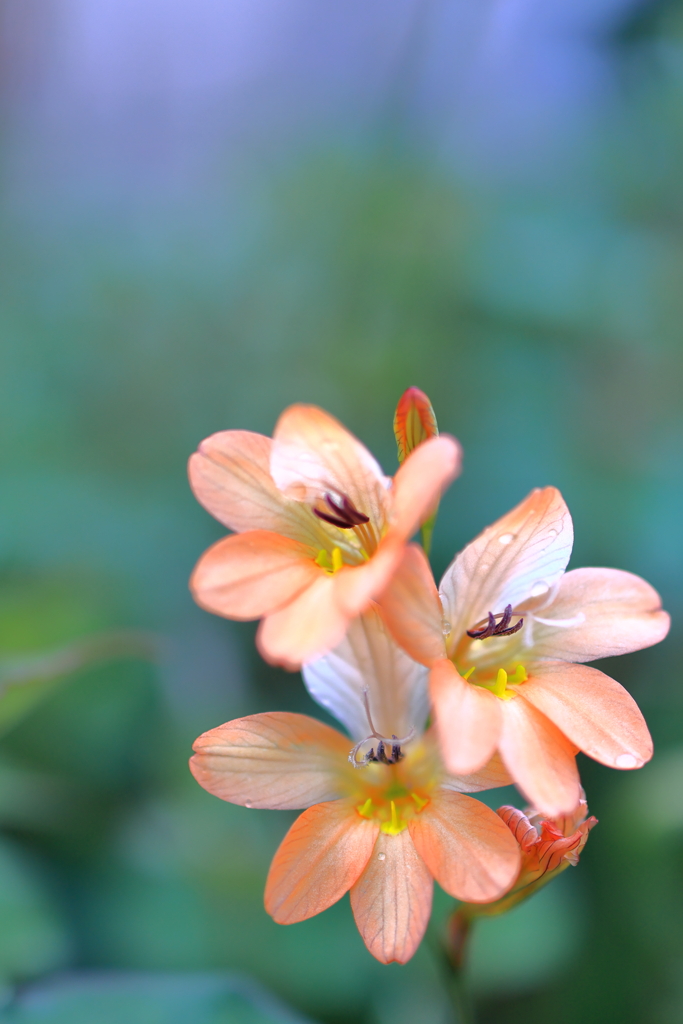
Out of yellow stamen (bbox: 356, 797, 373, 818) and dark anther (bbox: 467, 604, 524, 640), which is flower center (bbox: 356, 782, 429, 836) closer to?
yellow stamen (bbox: 356, 797, 373, 818)

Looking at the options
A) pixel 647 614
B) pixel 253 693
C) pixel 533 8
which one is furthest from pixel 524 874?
pixel 533 8

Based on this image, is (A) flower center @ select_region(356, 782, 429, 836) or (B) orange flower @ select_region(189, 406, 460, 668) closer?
(B) orange flower @ select_region(189, 406, 460, 668)

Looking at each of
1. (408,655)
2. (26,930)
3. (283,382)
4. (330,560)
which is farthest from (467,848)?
(283,382)

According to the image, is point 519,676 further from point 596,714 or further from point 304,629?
point 304,629

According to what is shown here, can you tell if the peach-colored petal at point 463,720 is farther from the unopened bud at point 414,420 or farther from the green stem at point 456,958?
the green stem at point 456,958

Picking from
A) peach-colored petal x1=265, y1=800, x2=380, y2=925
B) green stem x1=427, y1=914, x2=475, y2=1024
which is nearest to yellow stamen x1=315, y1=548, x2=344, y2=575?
peach-colored petal x1=265, y1=800, x2=380, y2=925

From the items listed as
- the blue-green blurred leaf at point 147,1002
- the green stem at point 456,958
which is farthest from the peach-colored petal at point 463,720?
the blue-green blurred leaf at point 147,1002

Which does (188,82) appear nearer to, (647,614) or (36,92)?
(36,92)
